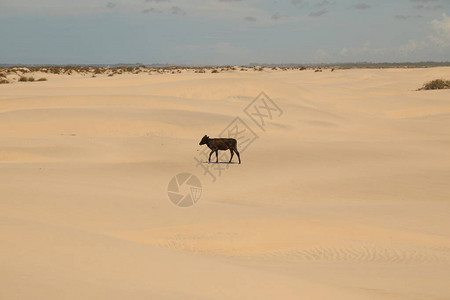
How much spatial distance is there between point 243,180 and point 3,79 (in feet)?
107

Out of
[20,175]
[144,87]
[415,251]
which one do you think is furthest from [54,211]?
[144,87]

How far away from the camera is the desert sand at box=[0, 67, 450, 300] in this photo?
4590 millimetres

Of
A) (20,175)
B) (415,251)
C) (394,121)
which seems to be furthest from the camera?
(394,121)

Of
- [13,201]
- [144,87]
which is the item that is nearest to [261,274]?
[13,201]

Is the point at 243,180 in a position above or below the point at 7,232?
below

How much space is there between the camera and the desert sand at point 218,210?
15.1 feet

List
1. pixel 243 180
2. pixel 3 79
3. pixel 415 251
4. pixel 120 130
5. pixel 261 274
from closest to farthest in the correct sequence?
pixel 261 274 < pixel 415 251 < pixel 243 180 < pixel 120 130 < pixel 3 79

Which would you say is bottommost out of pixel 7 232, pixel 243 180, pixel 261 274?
pixel 243 180

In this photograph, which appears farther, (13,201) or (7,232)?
(13,201)

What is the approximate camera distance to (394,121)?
2591cm

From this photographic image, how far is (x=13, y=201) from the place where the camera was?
7668 millimetres

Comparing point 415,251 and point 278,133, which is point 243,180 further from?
point 278,133

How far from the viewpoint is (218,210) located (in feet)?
28.3

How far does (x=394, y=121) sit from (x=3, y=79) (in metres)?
30.0
